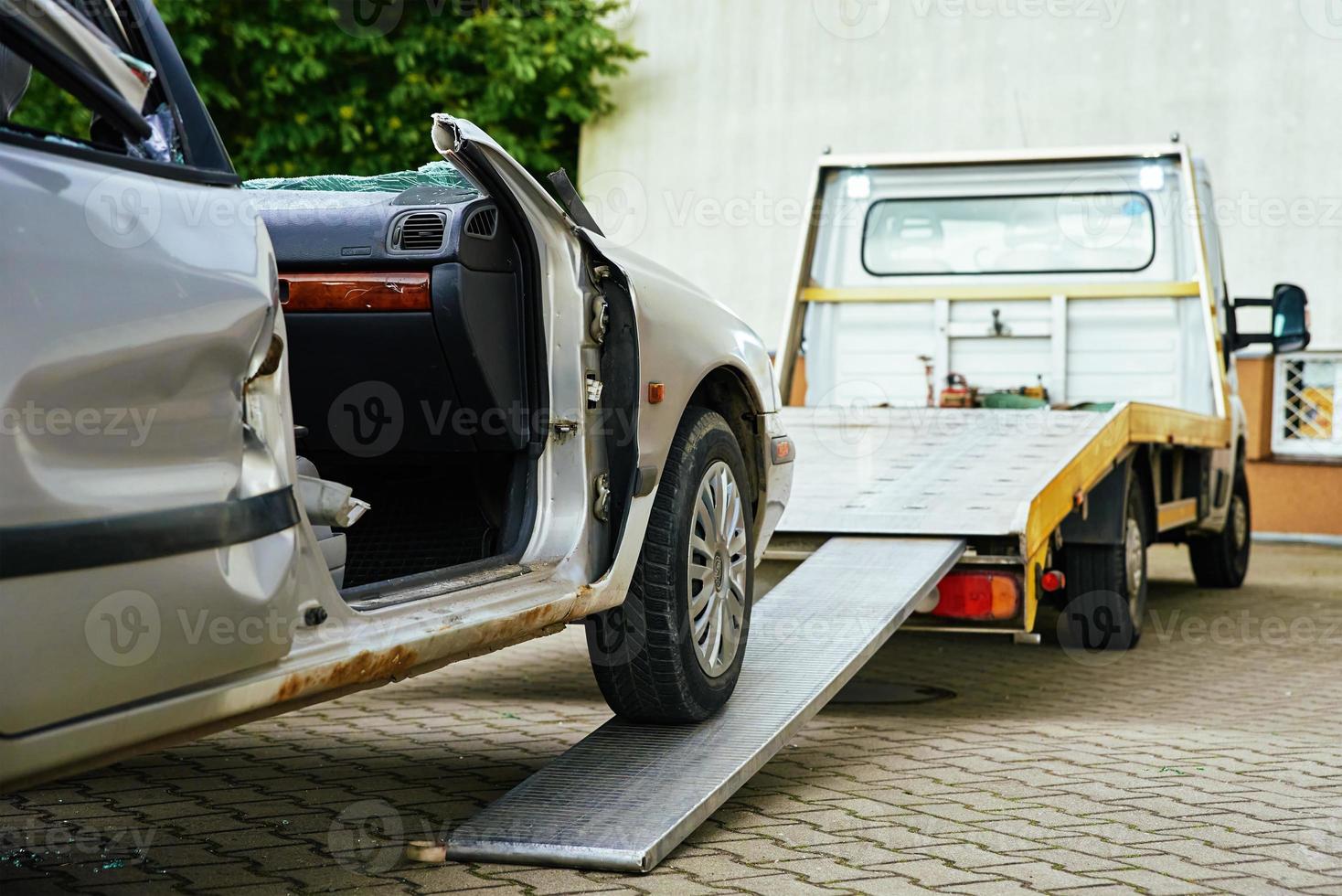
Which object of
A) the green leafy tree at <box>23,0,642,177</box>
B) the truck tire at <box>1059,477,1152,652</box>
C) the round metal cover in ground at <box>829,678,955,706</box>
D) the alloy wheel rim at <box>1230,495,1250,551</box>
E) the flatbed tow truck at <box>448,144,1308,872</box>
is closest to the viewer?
the flatbed tow truck at <box>448,144,1308,872</box>

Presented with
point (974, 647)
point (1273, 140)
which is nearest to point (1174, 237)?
point (974, 647)

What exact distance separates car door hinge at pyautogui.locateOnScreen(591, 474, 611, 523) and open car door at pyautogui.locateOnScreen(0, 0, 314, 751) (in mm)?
1166

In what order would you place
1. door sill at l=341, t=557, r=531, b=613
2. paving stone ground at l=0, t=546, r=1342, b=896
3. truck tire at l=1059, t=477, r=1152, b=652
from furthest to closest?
1. truck tire at l=1059, t=477, r=1152, b=652
2. paving stone ground at l=0, t=546, r=1342, b=896
3. door sill at l=341, t=557, r=531, b=613

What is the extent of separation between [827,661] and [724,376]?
93 centimetres

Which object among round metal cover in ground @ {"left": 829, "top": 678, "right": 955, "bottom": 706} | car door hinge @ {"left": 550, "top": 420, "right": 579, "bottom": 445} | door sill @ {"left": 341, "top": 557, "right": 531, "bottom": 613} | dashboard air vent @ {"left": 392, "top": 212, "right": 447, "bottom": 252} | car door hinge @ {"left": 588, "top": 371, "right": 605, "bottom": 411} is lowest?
round metal cover in ground @ {"left": 829, "top": 678, "right": 955, "bottom": 706}

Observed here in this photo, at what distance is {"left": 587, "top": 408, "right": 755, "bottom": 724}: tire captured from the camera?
163 inches

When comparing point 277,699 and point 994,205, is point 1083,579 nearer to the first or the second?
→ point 994,205

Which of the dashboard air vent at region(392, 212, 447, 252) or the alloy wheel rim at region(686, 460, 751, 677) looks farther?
the alloy wheel rim at region(686, 460, 751, 677)

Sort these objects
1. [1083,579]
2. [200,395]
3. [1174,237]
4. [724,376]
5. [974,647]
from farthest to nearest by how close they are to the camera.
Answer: [1174,237], [974,647], [1083,579], [724,376], [200,395]

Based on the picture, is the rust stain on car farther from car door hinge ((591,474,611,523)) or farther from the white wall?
the white wall

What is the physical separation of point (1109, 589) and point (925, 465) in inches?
42.1

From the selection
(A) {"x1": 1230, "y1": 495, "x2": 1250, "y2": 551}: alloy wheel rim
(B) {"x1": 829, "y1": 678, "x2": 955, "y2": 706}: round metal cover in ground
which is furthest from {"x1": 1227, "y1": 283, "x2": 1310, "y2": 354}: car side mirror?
(B) {"x1": 829, "y1": 678, "x2": 955, "y2": 706}: round metal cover in ground

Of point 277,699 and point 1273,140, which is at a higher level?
point 1273,140

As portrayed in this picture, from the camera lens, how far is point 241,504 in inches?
103
